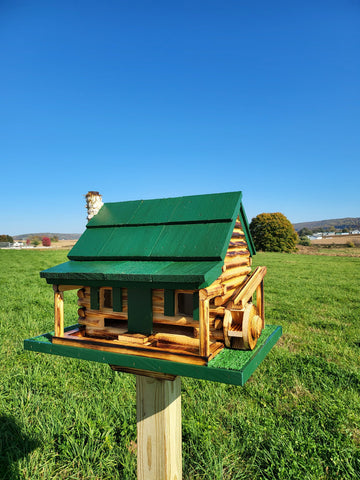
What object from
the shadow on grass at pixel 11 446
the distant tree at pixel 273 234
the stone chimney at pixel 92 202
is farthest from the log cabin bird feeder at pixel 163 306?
the distant tree at pixel 273 234

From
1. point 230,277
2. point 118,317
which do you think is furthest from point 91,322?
point 230,277

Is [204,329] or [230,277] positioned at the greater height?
[230,277]

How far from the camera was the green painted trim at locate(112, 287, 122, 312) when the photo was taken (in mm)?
1936

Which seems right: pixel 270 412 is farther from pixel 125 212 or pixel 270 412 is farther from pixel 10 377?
pixel 10 377

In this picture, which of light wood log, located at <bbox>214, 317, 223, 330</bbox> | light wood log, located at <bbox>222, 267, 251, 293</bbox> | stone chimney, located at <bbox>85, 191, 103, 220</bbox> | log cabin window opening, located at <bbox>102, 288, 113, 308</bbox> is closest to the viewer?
light wood log, located at <bbox>214, 317, 223, 330</bbox>

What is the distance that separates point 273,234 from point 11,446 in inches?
1331

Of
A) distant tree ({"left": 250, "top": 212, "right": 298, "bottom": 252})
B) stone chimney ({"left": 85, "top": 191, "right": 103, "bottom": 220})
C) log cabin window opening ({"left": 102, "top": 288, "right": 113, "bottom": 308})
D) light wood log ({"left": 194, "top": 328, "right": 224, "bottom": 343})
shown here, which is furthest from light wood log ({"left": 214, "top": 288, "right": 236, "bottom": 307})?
distant tree ({"left": 250, "top": 212, "right": 298, "bottom": 252})

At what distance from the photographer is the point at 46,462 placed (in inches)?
126

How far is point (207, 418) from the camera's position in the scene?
3951 millimetres

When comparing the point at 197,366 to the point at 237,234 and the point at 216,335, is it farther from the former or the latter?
the point at 237,234

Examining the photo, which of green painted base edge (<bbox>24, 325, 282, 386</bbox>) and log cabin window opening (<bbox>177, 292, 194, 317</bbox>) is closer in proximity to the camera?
green painted base edge (<bbox>24, 325, 282, 386</bbox>)

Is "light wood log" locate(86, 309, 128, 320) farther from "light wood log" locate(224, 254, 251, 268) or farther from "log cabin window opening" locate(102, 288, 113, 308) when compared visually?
"light wood log" locate(224, 254, 251, 268)

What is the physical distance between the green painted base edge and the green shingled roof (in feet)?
1.31

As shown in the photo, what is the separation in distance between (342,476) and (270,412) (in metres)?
1.03
